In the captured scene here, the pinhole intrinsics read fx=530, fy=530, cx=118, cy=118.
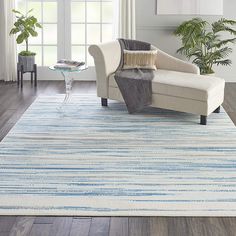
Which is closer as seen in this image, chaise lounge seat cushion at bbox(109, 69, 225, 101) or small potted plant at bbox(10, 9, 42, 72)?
chaise lounge seat cushion at bbox(109, 69, 225, 101)

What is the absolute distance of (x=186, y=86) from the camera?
214 inches

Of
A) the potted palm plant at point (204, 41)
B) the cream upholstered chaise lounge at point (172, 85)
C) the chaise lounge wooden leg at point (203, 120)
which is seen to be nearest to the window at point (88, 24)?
the potted palm plant at point (204, 41)

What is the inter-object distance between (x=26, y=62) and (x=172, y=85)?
2483mm

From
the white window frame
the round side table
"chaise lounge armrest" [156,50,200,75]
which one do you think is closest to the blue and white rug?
the round side table

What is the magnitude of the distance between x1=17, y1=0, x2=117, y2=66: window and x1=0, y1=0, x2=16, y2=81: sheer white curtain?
9.7 inches

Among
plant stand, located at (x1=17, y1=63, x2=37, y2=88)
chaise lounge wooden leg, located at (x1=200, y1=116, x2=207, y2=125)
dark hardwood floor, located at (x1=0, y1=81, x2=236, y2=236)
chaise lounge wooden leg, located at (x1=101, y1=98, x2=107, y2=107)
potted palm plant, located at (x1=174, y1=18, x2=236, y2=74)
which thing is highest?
potted palm plant, located at (x1=174, y1=18, x2=236, y2=74)

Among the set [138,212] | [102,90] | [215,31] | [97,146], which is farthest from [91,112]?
[138,212]

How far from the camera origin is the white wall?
24.3ft

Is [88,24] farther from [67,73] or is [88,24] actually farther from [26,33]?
[67,73]

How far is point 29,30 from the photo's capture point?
7016 millimetres

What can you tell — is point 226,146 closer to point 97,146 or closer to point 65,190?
point 97,146

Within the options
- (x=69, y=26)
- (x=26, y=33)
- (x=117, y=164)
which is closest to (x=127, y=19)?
(x=69, y=26)

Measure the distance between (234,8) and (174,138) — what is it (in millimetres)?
3231

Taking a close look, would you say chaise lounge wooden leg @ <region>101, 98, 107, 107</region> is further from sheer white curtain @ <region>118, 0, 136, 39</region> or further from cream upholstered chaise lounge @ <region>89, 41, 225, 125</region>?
sheer white curtain @ <region>118, 0, 136, 39</region>
